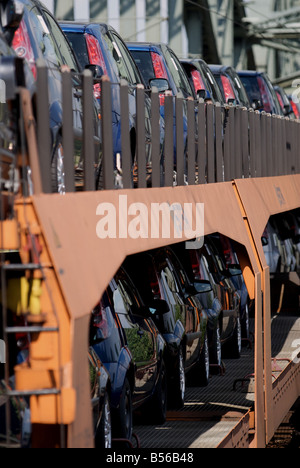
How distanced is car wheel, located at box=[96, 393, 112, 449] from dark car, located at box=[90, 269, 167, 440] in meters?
0.39

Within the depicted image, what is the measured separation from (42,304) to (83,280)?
38 centimetres

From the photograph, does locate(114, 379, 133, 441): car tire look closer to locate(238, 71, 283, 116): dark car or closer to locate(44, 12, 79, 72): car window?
locate(44, 12, 79, 72): car window

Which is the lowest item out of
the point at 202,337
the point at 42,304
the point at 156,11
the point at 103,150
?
the point at 202,337

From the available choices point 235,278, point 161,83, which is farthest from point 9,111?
point 235,278

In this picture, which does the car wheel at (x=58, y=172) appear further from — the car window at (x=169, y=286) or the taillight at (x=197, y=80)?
the taillight at (x=197, y=80)

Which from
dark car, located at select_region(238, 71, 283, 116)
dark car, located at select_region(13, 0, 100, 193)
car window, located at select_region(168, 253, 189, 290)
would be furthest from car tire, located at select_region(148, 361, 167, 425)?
dark car, located at select_region(238, 71, 283, 116)

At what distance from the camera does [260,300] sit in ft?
39.9

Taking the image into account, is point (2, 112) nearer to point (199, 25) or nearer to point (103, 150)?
point (103, 150)

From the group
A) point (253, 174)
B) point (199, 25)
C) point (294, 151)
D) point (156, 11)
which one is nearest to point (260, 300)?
point (253, 174)

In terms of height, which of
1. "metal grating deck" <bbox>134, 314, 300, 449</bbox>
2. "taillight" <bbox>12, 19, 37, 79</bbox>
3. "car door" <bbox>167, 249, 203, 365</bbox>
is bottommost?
"metal grating deck" <bbox>134, 314, 300, 449</bbox>

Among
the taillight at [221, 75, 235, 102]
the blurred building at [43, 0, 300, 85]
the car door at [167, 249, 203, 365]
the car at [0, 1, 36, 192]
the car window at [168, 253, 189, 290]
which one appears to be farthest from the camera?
the blurred building at [43, 0, 300, 85]

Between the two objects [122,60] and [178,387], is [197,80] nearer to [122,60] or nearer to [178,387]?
[122,60]

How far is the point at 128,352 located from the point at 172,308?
2542 mm

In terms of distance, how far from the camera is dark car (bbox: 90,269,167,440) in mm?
9281
